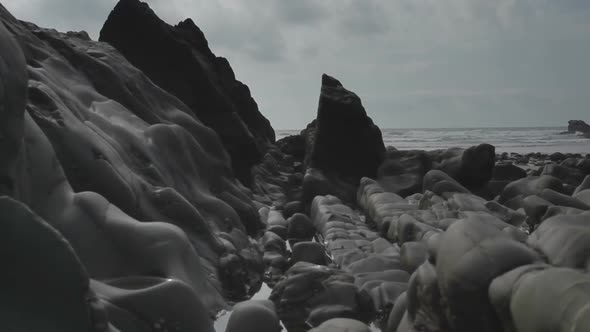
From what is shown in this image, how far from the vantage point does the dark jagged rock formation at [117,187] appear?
4121 mm

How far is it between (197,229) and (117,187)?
1.36 metres

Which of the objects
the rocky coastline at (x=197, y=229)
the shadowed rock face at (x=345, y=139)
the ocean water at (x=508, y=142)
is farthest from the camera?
the ocean water at (x=508, y=142)

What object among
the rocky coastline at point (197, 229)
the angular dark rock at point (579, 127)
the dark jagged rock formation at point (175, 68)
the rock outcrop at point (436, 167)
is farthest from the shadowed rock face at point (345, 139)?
the angular dark rock at point (579, 127)

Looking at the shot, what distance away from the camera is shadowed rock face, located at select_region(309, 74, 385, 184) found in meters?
16.0

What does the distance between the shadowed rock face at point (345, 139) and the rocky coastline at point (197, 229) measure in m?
1.50

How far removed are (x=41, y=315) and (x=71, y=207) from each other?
226 cm

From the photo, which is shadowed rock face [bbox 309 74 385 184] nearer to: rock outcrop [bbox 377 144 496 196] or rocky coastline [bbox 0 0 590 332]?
rock outcrop [bbox 377 144 496 196]

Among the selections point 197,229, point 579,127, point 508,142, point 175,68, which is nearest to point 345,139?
point 175,68

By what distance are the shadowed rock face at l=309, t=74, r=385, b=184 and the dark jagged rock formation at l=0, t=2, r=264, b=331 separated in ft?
19.8

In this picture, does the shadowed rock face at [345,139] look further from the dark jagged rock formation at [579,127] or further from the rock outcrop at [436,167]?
the dark jagged rock formation at [579,127]

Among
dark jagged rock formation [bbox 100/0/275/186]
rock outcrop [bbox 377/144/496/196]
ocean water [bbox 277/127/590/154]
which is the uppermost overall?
dark jagged rock formation [bbox 100/0/275/186]

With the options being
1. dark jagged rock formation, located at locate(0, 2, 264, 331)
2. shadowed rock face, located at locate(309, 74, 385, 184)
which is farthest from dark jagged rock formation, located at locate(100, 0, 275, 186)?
dark jagged rock formation, located at locate(0, 2, 264, 331)

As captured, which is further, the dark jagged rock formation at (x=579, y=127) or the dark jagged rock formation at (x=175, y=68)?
the dark jagged rock formation at (x=579, y=127)

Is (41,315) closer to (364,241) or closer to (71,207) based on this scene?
(71,207)
